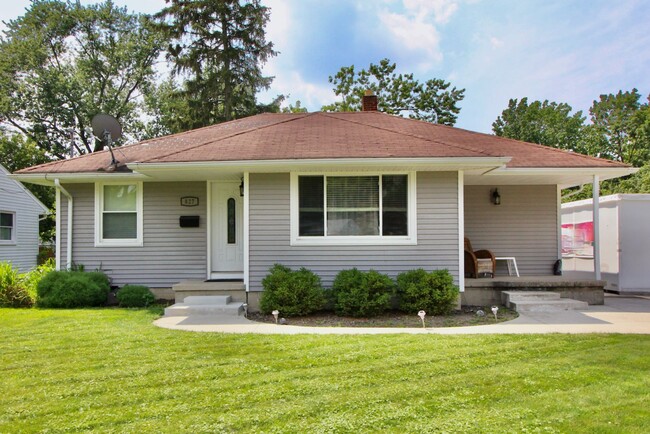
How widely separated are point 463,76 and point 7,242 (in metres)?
22.1

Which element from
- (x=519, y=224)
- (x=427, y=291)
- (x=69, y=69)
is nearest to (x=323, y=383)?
(x=427, y=291)

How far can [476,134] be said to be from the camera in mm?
10656

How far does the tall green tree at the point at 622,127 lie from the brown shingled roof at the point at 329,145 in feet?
79.6

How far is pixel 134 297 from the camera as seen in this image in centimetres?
887

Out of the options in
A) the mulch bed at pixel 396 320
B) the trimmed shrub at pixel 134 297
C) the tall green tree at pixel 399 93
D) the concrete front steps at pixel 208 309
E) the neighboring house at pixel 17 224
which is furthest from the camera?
the tall green tree at pixel 399 93

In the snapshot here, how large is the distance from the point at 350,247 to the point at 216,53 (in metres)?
17.8

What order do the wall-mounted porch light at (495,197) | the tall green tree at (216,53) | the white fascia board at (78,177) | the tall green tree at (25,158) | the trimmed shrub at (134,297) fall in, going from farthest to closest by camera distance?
1. the tall green tree at (25,158)
2. the tall green tree at (216,53)
3. the wall-mounted porch light at (495,197)
4. the white fascia board at (78,177)
5. the trimmed shrub at (134,297)

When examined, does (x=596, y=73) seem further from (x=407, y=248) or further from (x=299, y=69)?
(x=407, y=248)

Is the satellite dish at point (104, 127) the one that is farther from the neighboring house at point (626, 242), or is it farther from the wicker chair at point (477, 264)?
the neighboring house at point (626, 242)

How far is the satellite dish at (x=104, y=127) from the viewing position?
962 cm

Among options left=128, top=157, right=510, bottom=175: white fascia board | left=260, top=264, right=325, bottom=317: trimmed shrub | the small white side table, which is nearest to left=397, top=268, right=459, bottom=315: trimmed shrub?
left=260, top=264, right=325, bottom=317: trimmed shrub

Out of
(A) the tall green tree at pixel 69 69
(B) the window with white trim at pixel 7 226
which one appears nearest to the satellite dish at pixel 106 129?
(B) the window with white trim at pixel 7 226

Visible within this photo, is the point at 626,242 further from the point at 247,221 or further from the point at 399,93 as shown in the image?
the point at 399,93

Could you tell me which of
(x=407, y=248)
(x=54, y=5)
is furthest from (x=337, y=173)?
(x=54, y=5)
